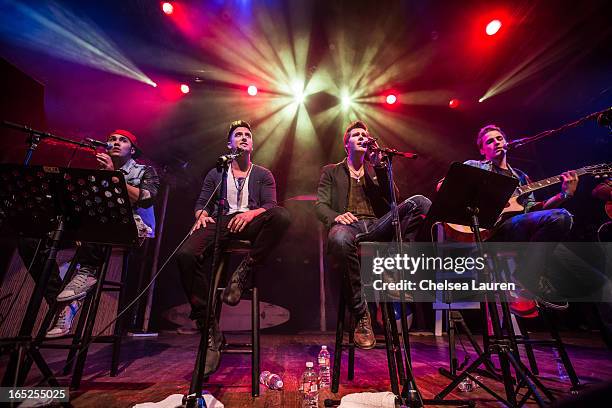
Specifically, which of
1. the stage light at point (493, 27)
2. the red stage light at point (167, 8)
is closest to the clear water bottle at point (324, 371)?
the red stage light at point (167, 8)

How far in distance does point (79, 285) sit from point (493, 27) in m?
7.05

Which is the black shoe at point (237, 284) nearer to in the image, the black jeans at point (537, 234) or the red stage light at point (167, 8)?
the black jeans at point (537, 234)

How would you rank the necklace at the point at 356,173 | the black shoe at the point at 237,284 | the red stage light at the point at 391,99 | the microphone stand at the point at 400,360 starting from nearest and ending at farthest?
the microphone stand at the point at 400,360 < the black shoe at the point at 237,284 < the necklace at the point at 356,173 < the red stage light at the point at 391,99

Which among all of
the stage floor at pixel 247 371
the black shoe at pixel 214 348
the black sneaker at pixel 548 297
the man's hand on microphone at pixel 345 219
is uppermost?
the man's hand on microphone at pixel 345 219

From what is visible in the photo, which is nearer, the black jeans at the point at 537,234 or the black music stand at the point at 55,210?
the black music stand at the point at 55,210

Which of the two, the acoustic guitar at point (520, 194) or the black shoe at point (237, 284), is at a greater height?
the acoustic guitar at point (520, 194)

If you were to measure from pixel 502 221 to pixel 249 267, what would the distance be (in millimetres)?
2785

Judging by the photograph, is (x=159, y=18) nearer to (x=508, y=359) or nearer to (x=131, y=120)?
(x=131, y=120)

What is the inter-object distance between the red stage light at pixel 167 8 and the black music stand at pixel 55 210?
13.3ft

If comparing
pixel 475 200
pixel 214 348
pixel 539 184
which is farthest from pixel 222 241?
pixel 539 184

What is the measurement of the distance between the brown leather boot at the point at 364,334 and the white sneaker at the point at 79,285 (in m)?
2.69

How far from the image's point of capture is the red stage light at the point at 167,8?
4.85 m

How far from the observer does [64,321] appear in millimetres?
3031

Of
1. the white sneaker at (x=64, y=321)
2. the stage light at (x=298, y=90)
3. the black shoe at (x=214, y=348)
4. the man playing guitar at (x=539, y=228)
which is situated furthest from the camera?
the stage light at (x=298, y=90)
